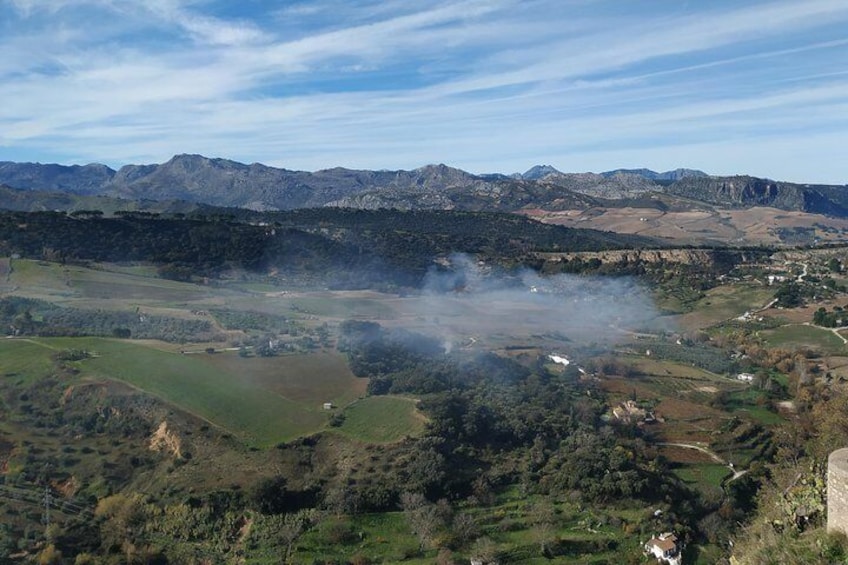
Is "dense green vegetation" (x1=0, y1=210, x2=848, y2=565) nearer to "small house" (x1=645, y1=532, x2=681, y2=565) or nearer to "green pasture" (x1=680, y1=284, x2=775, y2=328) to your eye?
"small house" (x1=645, y1=532, x2=681, y2=565)

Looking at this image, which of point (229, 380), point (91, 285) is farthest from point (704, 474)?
point (91, 285)

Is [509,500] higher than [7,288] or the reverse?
the reverse

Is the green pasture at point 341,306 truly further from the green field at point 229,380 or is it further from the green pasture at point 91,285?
the green field at point 229,380

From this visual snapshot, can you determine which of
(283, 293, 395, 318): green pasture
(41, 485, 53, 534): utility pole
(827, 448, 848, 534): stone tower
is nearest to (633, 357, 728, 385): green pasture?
(283, 293, 395, 318): green pasture

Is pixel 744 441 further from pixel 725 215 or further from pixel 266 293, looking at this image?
pixel 725 215

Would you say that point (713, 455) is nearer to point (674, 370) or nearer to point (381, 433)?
point (674, 370)

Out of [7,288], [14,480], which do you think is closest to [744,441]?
[14,480]
